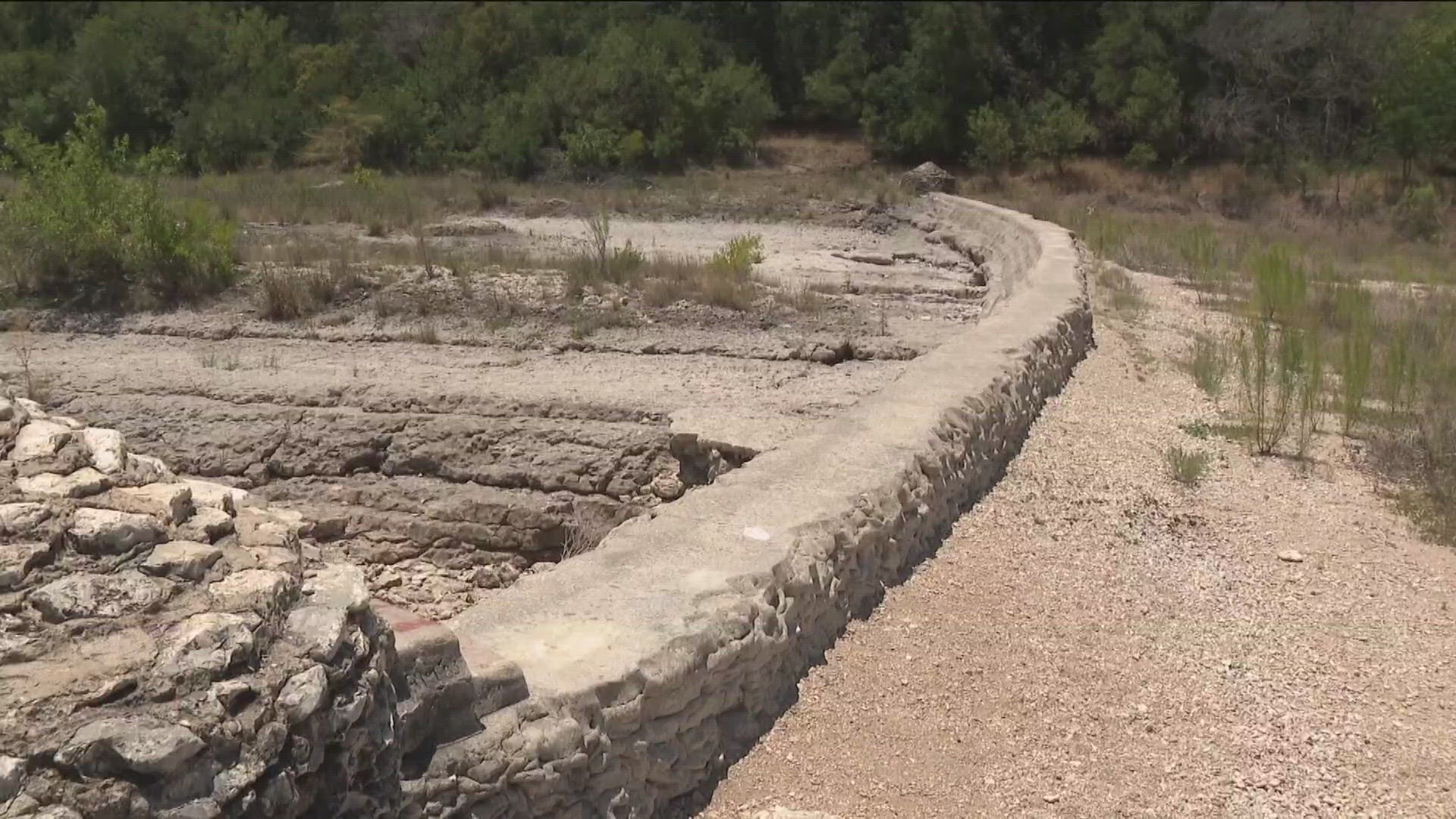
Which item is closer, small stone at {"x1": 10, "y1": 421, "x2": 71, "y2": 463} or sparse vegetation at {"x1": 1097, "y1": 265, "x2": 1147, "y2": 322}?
small stone at {"x1": 10, "y1": 421, "x2": 71, "y2": 463}

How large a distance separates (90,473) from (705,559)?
200cm

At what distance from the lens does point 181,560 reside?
2533 mm

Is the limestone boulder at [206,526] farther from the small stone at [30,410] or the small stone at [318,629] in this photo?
the small stone at [30,410]

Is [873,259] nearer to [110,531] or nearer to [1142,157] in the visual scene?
[1142,157]

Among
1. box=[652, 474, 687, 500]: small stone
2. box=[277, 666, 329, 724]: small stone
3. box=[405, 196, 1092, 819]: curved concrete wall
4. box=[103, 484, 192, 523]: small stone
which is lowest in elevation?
box=[652, 474, 687, 500]: small stone

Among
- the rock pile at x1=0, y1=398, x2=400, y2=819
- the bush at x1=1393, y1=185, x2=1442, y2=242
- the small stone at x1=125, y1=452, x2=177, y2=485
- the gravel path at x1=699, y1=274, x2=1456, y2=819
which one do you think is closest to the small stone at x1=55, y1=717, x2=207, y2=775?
the rock pile at x1=0, y1=398, x2=400, y2=819

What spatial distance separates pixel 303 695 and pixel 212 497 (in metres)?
0.70

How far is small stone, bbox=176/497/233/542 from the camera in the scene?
2.68 meters

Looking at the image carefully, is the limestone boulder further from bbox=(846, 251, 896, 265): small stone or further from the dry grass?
bbox=(846, 251, 896, 265): small stone

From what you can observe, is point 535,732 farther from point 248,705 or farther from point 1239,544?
point 1239,544

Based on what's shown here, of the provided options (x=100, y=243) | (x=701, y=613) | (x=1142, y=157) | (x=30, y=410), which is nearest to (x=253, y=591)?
(x=30, y=410)

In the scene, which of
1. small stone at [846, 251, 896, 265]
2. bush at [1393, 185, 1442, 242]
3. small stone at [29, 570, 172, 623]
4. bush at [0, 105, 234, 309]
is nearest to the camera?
small stone at [29, 570, 172, 623]

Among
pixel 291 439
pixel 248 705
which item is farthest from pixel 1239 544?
pixel 291 439

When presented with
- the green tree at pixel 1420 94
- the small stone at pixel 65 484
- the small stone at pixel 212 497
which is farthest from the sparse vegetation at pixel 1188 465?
the green tree at pixel 1420 94
